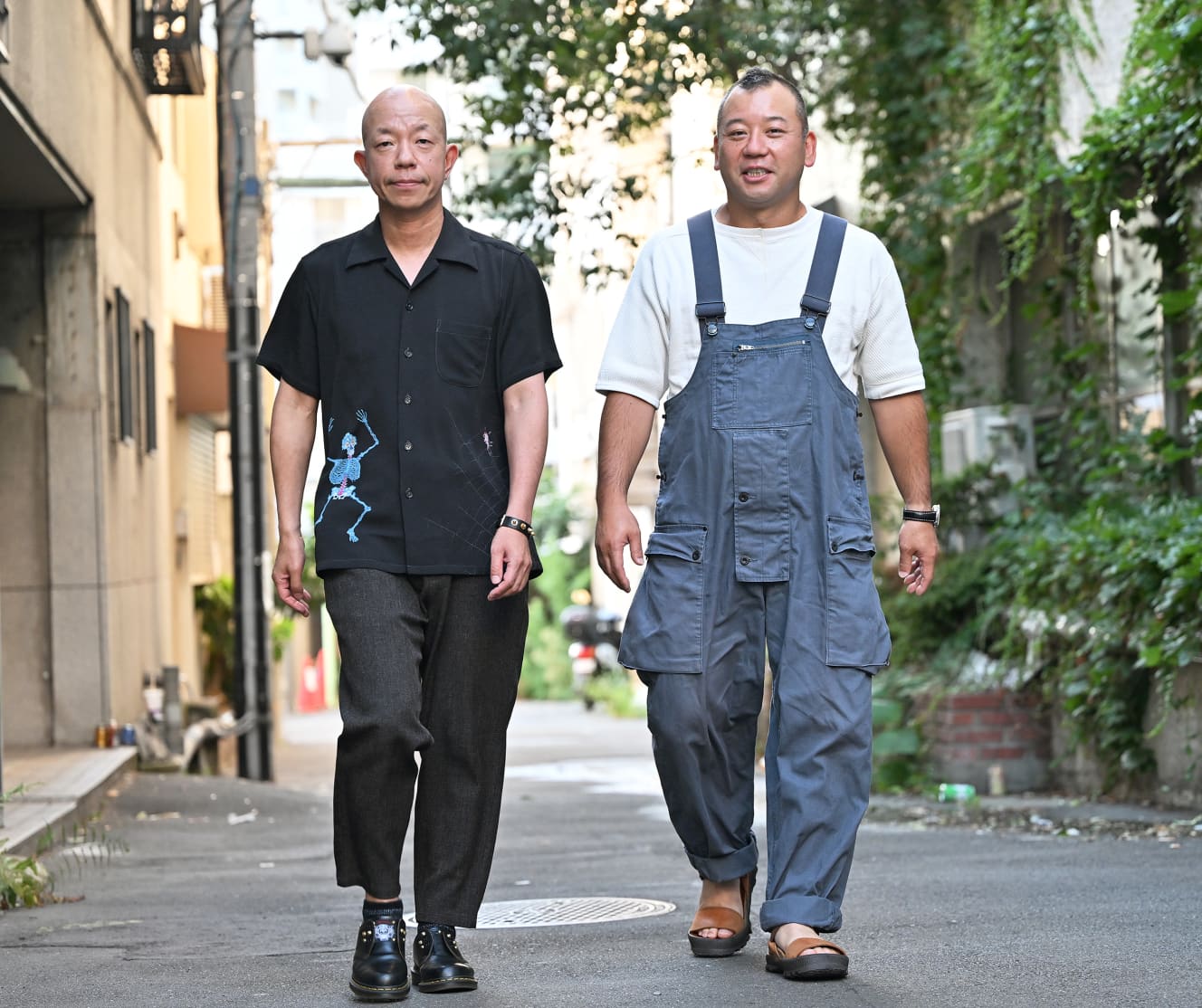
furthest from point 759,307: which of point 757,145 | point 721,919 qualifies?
point 721,919

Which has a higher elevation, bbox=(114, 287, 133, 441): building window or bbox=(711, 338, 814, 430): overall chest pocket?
bbox=(114, 287, 133, 441): building window

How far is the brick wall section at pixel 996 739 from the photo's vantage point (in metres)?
9.66

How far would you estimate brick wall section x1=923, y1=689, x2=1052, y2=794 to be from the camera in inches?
380

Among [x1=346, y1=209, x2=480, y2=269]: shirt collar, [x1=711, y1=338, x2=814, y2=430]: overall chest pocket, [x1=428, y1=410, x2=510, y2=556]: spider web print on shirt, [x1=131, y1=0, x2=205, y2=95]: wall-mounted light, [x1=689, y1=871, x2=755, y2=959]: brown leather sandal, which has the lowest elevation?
[x1=689, y1=871, x2=755, y2=959]: brown leather sandal

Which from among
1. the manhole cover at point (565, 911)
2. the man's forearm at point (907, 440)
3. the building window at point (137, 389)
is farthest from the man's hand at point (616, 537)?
the building window at point (137, 389)

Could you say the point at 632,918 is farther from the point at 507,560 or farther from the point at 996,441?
the point at 996,441

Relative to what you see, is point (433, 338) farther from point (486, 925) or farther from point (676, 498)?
point (486, 925)

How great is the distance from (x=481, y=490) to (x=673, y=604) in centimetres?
51

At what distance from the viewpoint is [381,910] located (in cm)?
421

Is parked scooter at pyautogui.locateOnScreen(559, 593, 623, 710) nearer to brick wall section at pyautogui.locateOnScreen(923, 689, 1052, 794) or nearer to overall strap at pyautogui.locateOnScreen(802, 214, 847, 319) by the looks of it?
brick wall section at pyautogui.locateOnScreen(923, 689, 1052, 794)

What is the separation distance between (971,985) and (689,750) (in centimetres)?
83

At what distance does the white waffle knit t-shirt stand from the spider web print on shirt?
0.31m

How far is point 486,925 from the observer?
17.7ft

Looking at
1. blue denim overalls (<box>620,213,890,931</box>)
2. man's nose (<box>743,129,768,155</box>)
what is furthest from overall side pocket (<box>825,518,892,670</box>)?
man's nose (<box>743,129,768,155</box>)
